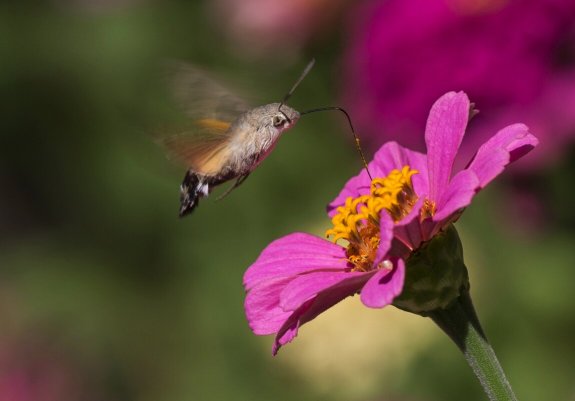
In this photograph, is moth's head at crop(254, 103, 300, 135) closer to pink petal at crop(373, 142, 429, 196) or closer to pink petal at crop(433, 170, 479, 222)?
pink petal at crop(373, 142, 429, 196)

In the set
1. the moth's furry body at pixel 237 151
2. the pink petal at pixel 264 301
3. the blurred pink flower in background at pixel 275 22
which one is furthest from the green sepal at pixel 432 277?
the blurred pink flower in background at pixel 275 22

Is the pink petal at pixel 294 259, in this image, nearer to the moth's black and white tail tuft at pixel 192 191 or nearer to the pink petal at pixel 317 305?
the pink petal at pixel 317 305

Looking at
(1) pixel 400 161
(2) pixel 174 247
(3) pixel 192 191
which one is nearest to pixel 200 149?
(3) pixel 192 191

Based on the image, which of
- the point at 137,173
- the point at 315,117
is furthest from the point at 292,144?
the point at 137,173

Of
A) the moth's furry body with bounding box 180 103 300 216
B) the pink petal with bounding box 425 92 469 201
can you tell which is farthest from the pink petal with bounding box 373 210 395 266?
the moth's furry body with bounding box 180 103 300 216

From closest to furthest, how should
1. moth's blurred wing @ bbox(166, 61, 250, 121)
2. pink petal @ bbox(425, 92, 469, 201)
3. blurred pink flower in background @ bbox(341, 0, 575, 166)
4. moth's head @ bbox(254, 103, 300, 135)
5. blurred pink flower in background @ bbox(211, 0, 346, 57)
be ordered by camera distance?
pink petal @ bbox(425, 92, 469, 201) < moth's head @ bbox(254, 103, 300, 135) < moth's blurred wing @ bbox(166, 61, 250, 121) < blurred pink flower in background @ bbox(341, 0, 575, 166) < blurred pink flower in background @ bbox(211, 0, 346, 57)

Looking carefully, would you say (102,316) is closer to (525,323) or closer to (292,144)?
(292,144)
